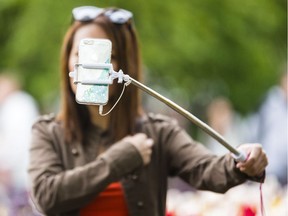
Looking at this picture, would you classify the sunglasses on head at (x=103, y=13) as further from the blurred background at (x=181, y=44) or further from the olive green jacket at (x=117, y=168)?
the blurred background at (x=181, y=44)

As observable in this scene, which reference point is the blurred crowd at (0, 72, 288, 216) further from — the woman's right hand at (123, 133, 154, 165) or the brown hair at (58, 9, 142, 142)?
the woman's right hand at (123, 133, 154, 165)

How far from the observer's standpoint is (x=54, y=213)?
5.91m

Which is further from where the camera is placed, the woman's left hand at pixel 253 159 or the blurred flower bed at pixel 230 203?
the blurred flower bed at pixel 230 203

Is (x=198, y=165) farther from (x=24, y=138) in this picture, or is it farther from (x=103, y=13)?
(x=24, y=138)

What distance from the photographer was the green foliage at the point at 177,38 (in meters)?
15.6

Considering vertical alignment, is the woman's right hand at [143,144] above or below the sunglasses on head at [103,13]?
below

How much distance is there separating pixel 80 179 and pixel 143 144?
309mm

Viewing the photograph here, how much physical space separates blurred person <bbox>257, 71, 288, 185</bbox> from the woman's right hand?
619cm

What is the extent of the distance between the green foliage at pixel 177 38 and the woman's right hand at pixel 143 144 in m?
8.86

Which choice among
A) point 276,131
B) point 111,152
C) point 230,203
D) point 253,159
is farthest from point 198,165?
point 276,131

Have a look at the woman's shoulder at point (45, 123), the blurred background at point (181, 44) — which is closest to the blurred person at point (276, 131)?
the blurred background at point (181, 44)

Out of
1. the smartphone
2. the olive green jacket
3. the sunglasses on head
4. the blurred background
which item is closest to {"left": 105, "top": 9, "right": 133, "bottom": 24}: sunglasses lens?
the sunglasses on head

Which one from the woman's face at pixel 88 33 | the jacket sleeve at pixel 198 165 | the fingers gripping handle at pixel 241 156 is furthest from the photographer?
the woman's face at pixel 88 33

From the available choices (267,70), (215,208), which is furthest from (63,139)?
(267,70)
